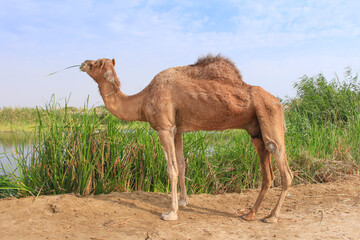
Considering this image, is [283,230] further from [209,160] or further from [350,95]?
[350,95]

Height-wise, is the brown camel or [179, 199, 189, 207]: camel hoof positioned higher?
the brown camel

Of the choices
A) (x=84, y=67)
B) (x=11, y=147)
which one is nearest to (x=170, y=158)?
(x=84, y=67)

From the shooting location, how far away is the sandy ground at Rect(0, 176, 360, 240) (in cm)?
409

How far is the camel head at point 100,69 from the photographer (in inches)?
193

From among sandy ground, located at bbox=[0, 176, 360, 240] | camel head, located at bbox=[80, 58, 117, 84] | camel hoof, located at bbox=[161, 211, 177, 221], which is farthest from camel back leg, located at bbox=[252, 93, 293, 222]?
camel head, located at bbox=[80, 58, 117, 84]

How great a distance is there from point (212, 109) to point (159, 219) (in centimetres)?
185

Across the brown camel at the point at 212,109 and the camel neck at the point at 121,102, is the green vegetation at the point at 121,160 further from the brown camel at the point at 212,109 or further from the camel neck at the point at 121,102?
the brown camel at the point at 212,109

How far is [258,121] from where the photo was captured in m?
4.51

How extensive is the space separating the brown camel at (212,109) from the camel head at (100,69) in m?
0.62

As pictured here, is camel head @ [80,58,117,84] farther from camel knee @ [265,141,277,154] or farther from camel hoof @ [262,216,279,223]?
camel hoof @ [262,216,279,223]

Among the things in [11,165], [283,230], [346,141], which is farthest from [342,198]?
[11,165]

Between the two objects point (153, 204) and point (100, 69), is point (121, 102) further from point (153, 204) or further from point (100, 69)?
point (153, 204)

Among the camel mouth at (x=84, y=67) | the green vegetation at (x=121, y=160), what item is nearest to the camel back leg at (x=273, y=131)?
the green vegetation at (x=121, y=160)

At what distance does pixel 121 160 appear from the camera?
Result: 5.91m
